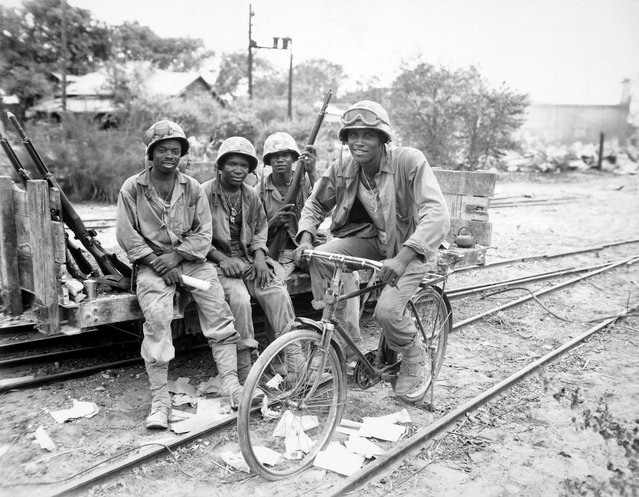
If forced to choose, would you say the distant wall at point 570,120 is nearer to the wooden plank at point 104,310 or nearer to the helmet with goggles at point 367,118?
the helmet with goggles at point 367,118

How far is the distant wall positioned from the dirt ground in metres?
43.5

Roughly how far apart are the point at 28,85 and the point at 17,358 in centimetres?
2212

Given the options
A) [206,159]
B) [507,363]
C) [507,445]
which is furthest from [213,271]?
[206,159]

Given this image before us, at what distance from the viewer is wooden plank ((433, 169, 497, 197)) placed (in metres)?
7.87

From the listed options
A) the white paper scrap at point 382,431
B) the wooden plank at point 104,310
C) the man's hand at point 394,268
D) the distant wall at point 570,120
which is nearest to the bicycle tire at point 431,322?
the white paper scrap at point 382,431

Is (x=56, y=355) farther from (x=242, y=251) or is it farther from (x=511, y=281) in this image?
(x=511, y=281)

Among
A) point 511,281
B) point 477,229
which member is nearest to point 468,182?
point 477,229

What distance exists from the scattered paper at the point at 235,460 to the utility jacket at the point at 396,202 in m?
1.66

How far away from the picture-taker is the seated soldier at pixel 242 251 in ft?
14.9

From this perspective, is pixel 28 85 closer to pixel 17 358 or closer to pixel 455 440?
pixel 17 358

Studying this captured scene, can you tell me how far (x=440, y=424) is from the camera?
13.4 feet

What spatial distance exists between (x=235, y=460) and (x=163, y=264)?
1.55 m

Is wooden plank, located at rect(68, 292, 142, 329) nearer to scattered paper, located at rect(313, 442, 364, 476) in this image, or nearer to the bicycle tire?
scattered paper, located at rect(313, 442, 364, 476)

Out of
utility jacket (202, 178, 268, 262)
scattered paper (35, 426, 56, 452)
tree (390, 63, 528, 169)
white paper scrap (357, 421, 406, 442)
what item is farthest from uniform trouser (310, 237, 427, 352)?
tree (390, 63, 528, 169)
